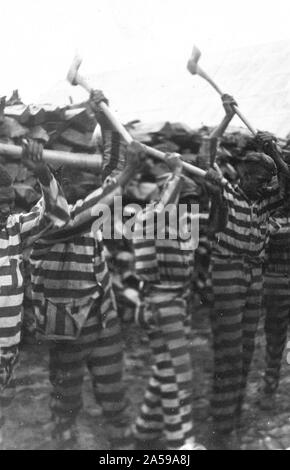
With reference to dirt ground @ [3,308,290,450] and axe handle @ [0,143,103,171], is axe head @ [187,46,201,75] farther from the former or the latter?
dirt ground @ [3,308,290,450]

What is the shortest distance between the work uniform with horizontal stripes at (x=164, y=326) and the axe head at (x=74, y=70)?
2.23ft

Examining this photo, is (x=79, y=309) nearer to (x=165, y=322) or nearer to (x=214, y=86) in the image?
(x=165, y=322)

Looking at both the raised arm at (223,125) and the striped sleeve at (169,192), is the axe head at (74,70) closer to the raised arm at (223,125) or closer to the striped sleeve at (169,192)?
the striped sleeve at (169,192)

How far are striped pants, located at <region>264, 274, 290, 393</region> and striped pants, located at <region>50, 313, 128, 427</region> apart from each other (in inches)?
46.3

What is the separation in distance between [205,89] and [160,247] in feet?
3.67

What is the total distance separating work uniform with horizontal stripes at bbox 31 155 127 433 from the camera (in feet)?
9.82

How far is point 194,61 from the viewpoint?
345 centimetres

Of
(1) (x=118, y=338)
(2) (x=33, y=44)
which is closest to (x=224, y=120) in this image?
(2) (x=33, y=44)

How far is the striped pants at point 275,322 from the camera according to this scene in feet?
12.7

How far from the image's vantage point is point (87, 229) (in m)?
3.00

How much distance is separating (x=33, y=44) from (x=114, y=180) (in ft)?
3.11

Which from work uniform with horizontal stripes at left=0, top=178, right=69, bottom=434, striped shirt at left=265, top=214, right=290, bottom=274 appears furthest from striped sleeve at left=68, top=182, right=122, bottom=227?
striped shirt at left=265, top=214, right=290, bottom=274

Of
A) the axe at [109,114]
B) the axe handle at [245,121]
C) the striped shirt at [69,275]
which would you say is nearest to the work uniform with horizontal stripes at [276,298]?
the axe handle at [245,121]
